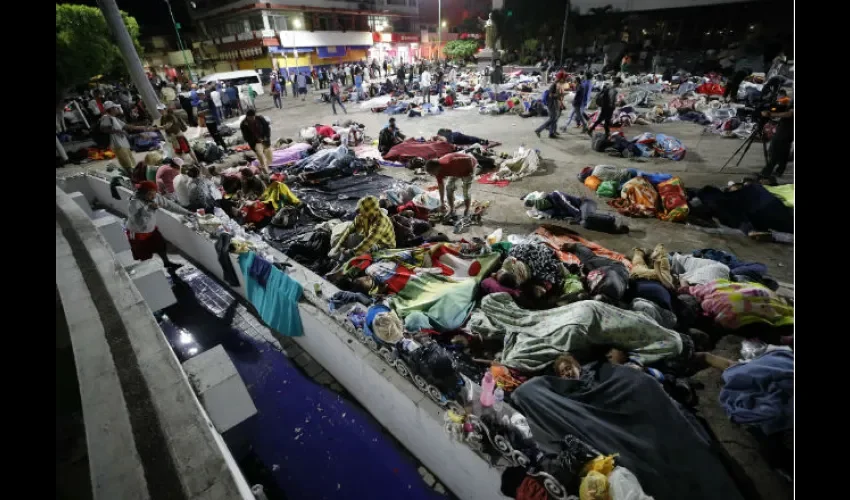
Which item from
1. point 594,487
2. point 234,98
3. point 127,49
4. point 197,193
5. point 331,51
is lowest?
point 594,487

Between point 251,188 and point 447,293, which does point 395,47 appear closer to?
point 251,188

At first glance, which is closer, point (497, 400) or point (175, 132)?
point (497, 400)

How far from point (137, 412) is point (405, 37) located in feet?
175

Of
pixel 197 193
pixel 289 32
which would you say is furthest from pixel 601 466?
pixel 289 32

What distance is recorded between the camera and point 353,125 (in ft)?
39.9

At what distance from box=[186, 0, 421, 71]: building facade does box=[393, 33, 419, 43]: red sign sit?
1164mm

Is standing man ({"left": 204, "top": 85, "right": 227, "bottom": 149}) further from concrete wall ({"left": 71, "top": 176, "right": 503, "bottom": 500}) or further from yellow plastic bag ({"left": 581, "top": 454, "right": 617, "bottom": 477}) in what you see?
yellow plastic bag ({"left": 581, "top": 454, "right": 617, "bottom": 477})

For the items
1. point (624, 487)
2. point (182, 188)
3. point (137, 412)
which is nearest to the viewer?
point (624, 487)

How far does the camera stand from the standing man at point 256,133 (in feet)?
28.7

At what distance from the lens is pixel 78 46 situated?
44.4 feet
